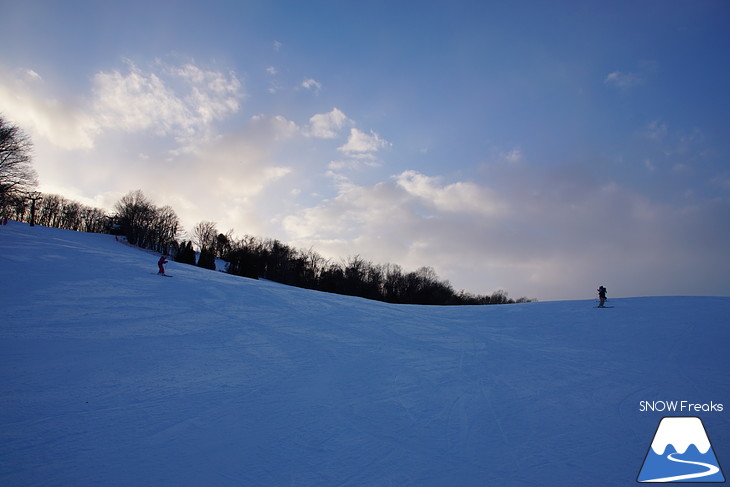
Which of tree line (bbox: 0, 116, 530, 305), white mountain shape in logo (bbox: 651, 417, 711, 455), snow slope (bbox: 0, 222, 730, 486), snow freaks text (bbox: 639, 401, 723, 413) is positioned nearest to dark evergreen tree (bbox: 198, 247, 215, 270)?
tree line (bbox: 0, 116, 530, 305)

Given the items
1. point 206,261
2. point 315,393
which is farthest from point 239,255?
point 315,393

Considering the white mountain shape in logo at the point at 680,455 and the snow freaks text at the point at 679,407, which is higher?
the snow freaks text at the point at 679,407

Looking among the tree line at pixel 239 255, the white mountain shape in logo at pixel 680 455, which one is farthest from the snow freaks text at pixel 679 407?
the tree line at pixel 239 255

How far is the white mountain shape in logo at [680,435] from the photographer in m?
6.53

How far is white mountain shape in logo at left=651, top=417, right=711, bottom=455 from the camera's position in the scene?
6531mm

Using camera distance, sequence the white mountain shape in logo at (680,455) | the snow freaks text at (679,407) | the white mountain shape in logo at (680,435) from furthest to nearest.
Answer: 1. the snow freaks text at (679,407)
2. the white mountain shape in logo at (680,435)
3. the white mountain shape in logo at (680,455)

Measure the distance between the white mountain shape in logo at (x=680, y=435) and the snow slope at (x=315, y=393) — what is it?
173 millimetres

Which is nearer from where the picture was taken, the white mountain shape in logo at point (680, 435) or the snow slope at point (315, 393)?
the snow slope at point (315, 393)

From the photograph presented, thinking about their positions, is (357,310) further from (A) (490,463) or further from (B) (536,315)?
(A) (490,463)

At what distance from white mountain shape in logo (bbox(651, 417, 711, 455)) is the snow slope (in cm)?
17

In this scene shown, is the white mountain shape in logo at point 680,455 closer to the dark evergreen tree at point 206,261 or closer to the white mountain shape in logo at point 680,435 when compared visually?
the white mountain shape in logo at point 680,435

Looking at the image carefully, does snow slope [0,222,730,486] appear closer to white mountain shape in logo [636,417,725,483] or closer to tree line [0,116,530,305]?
white mountain shape in logo [636,417,725,483]

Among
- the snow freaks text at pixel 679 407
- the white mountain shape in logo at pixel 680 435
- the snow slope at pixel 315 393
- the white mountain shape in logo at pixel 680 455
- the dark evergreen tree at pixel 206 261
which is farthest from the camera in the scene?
the dark evergreen tree at pixel 206 261

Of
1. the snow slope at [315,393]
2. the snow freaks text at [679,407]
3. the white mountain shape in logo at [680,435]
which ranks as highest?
the snow freaks text at [679,407]
